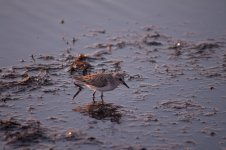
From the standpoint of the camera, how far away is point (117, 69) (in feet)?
39.2

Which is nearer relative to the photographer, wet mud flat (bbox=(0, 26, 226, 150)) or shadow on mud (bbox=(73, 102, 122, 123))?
wet mud flat (bbox=(0, 26, 226, 150))

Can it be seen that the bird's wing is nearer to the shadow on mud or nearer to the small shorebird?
the small shorebird

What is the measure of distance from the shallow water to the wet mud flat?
20 mm

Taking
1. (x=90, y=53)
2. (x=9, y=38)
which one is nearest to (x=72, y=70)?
(x=90, y=53)

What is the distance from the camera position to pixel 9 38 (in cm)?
1310

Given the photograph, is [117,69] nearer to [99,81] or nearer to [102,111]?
[99,81]

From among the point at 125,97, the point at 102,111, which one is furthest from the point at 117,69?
the point at 102,111

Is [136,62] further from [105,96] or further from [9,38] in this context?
[9,38]

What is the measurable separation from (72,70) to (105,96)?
121 cm

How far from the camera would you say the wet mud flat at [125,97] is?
9.01 metres

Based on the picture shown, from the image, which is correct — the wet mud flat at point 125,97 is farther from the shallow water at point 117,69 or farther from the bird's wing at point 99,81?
the bird's wing at point 99,81

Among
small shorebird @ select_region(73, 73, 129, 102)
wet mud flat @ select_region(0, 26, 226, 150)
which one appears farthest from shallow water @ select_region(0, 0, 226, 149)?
small shorebird @ select_region(73, 73, 129, 102)

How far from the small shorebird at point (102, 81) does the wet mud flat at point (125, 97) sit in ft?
0.86

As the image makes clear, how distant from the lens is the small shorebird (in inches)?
421
